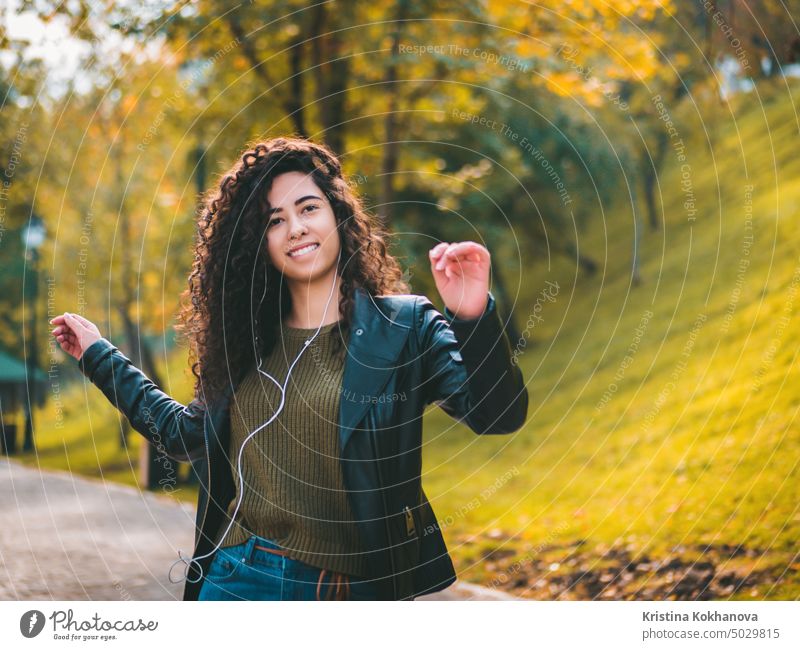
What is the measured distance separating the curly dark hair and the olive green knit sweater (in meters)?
0.22

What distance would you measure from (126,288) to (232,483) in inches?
343

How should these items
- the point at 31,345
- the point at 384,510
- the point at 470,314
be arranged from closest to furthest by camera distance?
1. the point at 470,314
2. the point at 384,510
3. the point at 31,345

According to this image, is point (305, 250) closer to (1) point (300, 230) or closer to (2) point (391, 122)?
(1) point (300, 230)

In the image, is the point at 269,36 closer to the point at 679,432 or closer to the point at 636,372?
the point at 679,432

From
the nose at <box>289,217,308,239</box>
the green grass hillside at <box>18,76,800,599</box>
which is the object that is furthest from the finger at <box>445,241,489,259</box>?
the green grass hillside at <box>18,76,800,599</box>

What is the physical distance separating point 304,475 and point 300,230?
0.76 meters

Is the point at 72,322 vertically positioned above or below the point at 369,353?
above

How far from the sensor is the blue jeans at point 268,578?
253 centimetres

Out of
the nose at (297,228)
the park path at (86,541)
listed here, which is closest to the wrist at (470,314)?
the nose at (297,228)

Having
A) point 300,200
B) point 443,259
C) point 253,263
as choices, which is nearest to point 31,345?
point 253,263

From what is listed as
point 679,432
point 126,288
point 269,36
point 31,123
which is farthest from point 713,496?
point 126,288

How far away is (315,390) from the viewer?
8.50ft

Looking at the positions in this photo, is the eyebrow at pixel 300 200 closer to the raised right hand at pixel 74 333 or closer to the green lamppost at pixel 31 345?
the raised right hand at pixel 74 333

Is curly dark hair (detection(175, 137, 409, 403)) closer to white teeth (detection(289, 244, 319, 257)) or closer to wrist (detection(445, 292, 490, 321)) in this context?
white teeth (detection(289, 244, 319, 257))
